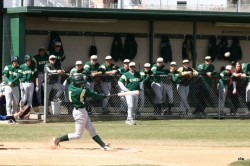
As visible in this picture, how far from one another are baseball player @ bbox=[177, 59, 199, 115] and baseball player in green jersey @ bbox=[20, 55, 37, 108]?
5.14m

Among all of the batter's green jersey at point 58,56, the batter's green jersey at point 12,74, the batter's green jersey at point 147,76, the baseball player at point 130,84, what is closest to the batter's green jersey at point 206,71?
Answer: the batter's green jersey at point 147,76

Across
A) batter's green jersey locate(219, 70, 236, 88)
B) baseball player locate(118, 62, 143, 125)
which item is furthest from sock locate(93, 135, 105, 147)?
batter's green jersey locate(219, 70, 236, 88)

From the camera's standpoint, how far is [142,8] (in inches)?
1226

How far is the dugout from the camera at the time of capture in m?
29.6

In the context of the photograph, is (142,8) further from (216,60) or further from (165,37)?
(216,60)

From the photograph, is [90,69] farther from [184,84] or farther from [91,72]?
[184,84]

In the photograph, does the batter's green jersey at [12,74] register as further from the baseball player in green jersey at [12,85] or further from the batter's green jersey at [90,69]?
the batter's green jersey at [90,69]

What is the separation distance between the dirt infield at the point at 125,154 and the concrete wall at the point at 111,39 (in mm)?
10491

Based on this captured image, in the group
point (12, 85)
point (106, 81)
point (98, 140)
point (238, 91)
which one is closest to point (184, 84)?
point (238, 91)

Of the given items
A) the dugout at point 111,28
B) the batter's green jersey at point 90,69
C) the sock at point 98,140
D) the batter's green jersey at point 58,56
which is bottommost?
the sock at point 98,140

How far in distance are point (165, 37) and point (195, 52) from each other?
1505mm

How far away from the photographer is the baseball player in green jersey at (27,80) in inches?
1055

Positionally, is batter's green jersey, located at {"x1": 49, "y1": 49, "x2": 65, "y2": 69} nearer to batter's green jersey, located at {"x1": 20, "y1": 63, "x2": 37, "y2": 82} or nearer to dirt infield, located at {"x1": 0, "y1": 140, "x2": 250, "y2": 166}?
batter's green jersey, located at {"x1": 20, "y1": 63, "x2": 37, "y2": 82}

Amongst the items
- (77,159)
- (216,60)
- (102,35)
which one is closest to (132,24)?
(102,35)
